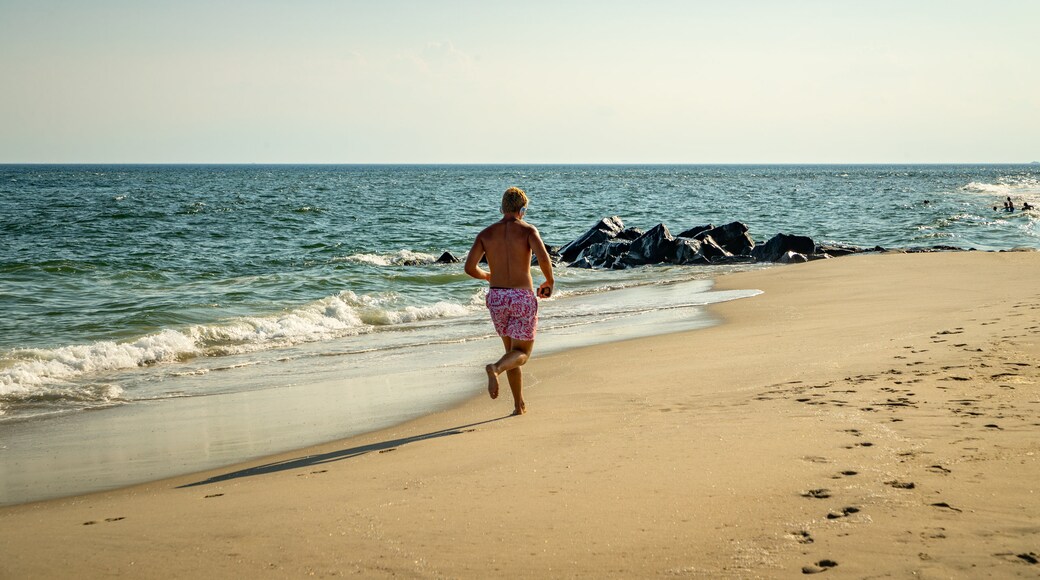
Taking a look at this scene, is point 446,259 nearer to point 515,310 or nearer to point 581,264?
point 581,264

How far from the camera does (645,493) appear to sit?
4.30 m

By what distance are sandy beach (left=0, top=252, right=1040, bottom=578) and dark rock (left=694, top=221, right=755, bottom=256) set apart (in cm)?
1650

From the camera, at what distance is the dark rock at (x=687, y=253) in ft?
74.8

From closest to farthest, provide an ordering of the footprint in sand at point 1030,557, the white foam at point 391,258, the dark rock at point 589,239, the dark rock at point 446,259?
the footprint in sand at point 1030,557, the dark rock at point 446,259, the white foam at point 391,258, the dark rock at point 589,239

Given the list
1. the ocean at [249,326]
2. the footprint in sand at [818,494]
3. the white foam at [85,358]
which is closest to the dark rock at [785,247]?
the ocean at [249,326]

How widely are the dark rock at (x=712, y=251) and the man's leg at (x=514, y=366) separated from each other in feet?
55.7

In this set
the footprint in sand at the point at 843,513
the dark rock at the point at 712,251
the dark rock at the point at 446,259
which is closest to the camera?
the footprint in sand at the point at 843,513

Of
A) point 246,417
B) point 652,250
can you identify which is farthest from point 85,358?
point 652,250

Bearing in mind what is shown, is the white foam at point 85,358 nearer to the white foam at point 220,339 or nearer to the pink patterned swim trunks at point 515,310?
the white foam at point 220,339

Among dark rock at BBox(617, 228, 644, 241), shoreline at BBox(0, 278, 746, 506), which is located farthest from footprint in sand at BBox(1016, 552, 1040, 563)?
dark rock at BBox(617, 228, 644, 241)

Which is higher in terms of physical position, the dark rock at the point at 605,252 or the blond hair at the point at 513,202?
the blond hair at the point at 513,202

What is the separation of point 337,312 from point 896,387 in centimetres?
981

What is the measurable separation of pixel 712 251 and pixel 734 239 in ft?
4.08

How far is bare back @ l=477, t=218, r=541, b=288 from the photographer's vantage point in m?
6.49
